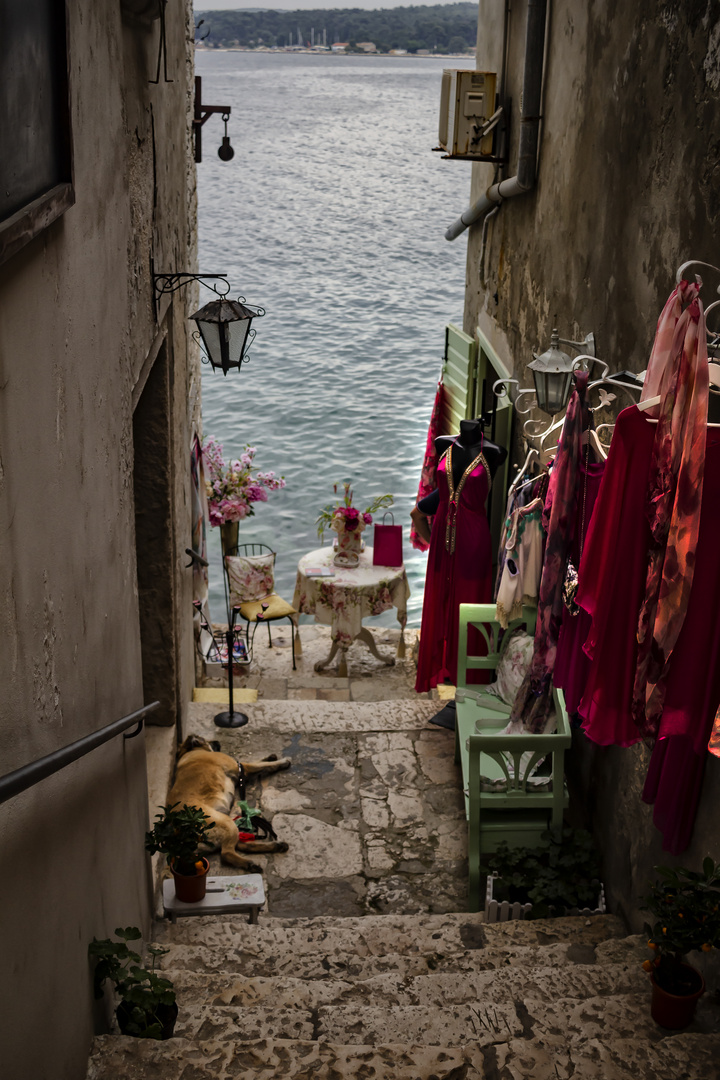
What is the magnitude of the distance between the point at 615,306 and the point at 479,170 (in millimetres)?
3640

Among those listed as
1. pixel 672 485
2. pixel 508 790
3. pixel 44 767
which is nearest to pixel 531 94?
pixel 672 485

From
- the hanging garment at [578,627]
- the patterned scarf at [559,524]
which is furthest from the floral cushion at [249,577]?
the hanging garment at [578,627]

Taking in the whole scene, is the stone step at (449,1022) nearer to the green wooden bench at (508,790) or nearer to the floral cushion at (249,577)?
the green wooden bench at (508,790)

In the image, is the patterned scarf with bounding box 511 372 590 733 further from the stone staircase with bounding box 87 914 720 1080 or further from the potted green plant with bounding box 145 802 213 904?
the potted green plant with bounding box 145 802 213 904

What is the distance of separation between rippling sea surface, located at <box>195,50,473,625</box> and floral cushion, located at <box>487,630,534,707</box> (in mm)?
4073

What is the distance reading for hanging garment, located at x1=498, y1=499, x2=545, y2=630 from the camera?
187 inches

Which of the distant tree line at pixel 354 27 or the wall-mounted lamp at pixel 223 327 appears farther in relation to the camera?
the distant tree line at pixel 354 27

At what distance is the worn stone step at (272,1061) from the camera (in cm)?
255

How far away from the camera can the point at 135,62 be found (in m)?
3.75

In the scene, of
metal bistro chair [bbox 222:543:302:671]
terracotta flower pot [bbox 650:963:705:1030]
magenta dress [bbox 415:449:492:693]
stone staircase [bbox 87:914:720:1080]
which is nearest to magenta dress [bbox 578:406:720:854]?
terracotta flower pot [bbox 650:963:705:1030]

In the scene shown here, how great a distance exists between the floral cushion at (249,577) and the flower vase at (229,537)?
52 centimetres

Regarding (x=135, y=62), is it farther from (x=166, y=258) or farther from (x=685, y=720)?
(x=685, y=720)

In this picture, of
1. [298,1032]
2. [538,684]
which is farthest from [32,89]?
[538,684]

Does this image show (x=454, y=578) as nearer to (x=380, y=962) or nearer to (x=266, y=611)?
(x=266, y=611)
